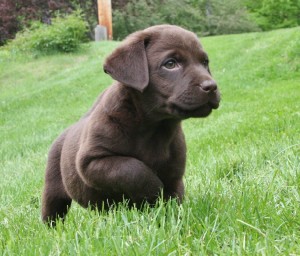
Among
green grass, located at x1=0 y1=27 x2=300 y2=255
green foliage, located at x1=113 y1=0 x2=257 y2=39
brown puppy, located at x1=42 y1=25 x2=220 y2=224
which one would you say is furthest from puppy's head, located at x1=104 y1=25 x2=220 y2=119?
green foliage, located at x1=113 y1=0 x2=257 y2=39

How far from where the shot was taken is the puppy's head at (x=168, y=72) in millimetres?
3256

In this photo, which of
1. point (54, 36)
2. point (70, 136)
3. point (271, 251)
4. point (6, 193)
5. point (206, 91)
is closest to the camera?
point (271, 251)

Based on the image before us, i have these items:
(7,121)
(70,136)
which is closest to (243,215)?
(70,136)

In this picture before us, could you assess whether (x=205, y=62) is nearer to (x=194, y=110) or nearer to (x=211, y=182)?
(x=194, y=110)

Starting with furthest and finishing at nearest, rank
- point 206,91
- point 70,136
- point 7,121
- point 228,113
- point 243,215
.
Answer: point 7,121 → point 228,113 → point 70,136 → point 206,91 → point 243,215

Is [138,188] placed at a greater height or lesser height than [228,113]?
greater

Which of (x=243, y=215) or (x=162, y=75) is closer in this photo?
(x=243, y=215)

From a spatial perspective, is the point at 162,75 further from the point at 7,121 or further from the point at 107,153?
the point at 7,121

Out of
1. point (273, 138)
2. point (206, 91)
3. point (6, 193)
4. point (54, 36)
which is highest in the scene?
point (206, 91)

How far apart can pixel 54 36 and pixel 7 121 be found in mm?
9199

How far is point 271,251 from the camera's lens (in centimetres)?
216

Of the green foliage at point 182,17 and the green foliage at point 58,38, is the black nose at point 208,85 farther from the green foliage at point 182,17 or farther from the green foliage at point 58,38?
the green foliage at point 182,17

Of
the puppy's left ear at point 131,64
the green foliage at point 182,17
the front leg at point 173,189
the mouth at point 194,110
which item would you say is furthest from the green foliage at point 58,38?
the mouth at point 194,110

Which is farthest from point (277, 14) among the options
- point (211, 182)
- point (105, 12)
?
point (211, 182)
